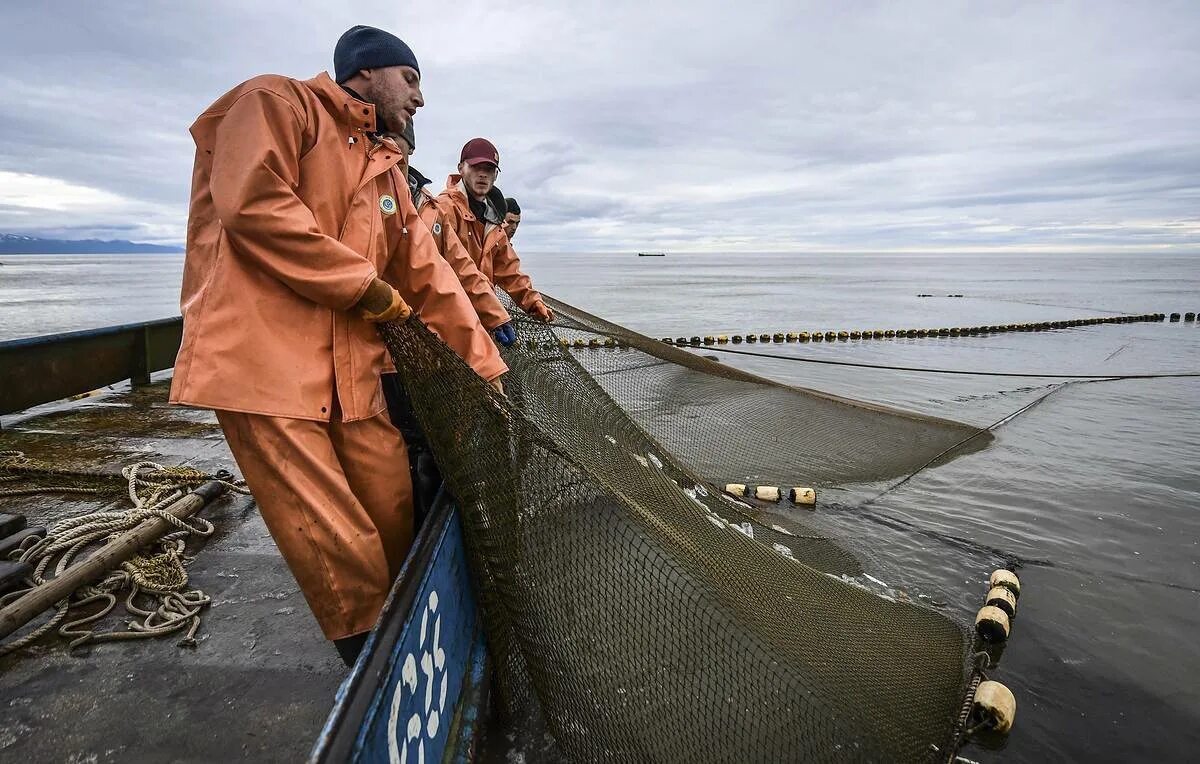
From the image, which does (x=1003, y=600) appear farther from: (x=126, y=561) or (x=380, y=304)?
(x=126, y=561)

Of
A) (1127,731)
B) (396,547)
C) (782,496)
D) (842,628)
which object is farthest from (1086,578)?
(396,547)

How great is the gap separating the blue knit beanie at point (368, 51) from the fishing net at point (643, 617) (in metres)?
0.88

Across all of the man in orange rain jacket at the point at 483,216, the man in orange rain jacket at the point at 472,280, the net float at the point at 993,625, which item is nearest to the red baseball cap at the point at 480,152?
the man in orange rain jacket at the point at 483,216

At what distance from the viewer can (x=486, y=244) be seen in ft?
15.7

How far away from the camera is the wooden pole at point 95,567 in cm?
237

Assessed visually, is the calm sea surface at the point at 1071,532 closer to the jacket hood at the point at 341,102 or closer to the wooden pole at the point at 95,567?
the jacket hood at the point at 341,102

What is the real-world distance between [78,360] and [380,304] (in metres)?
5.63

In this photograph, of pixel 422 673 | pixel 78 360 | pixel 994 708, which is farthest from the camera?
pixel 78 360

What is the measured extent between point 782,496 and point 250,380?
4098mm

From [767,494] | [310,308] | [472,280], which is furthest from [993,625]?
[310,308]

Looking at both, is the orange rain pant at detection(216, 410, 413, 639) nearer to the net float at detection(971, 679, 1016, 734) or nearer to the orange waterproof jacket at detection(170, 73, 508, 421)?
the orange waterproof jacket at detection(170, 73, 508, 421)

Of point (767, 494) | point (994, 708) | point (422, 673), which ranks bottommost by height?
point (994, 708)

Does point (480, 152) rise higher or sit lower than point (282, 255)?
higher

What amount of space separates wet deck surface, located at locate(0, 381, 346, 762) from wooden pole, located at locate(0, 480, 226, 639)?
0.12 meters
